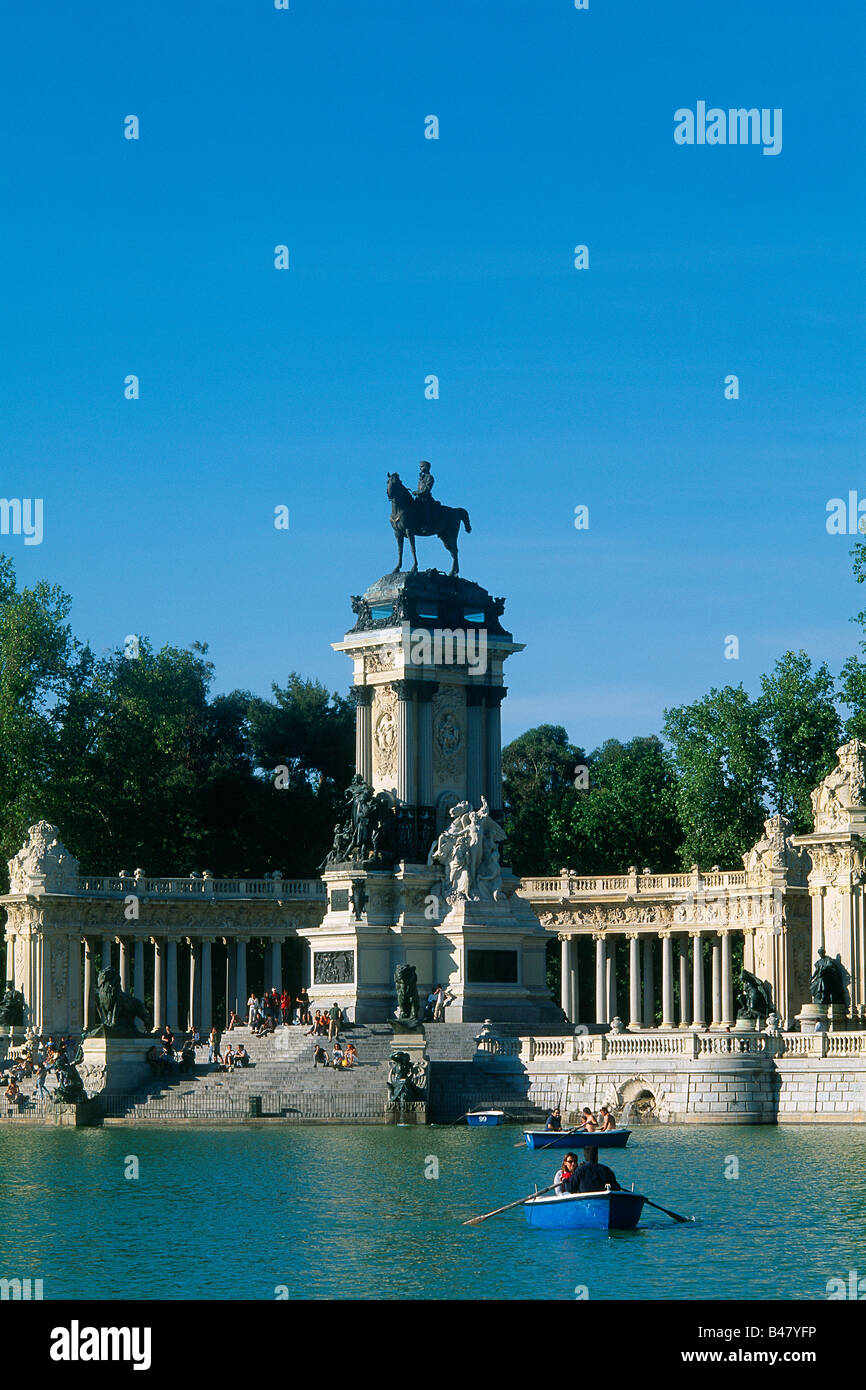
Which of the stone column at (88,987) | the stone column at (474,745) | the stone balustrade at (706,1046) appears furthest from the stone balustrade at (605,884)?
the stone balustrade at (706,1046)

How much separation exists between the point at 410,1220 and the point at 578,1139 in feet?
38.3

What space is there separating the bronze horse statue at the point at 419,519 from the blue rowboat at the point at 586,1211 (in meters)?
40.8

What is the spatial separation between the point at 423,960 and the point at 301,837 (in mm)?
29478

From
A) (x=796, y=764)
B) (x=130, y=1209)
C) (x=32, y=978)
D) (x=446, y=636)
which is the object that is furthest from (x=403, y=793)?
(x=130, y=1209)

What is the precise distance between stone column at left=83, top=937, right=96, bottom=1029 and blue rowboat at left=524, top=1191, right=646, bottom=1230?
51342 mm

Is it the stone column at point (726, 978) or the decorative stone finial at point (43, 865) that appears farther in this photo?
the stone column at point (726, 978)

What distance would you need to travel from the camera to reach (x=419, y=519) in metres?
78.2

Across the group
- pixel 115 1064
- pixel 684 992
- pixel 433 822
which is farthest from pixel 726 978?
pixel 115 1064

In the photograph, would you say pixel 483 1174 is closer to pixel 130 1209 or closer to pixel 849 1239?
pixel 130 1209

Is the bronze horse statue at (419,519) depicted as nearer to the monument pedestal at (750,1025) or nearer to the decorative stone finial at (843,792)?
the decorative stone finial at (843,792)

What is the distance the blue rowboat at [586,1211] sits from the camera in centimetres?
3750

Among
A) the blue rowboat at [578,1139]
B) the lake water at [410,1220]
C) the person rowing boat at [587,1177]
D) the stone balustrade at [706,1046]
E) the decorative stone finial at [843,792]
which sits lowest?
the lake water at [410,1220]

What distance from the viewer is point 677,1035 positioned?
60.6m

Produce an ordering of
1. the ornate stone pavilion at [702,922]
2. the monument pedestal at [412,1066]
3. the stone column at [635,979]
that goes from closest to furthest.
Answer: the monument pedestal at [412,1066], the ornate stone pavilion at [702,922], the stone column at [635,979]
